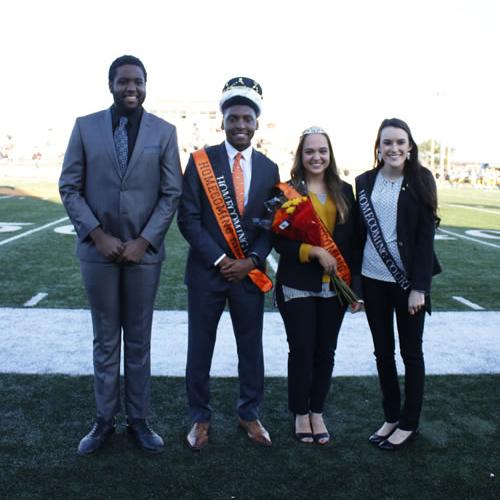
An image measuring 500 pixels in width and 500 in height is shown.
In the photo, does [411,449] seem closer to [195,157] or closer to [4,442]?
[195,157]

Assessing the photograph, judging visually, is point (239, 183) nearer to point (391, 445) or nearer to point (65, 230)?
point (391, 445)

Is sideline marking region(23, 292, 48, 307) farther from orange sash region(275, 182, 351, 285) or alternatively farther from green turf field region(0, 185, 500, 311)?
orange sash region(275, 182, 351, 285)

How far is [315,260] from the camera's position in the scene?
316 centimetres

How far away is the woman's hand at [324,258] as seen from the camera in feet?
10.1

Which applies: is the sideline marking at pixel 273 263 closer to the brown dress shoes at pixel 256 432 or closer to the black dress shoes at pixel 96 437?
the brown dress shoes at pixel 256 432

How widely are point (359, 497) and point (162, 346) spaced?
234 centimetres

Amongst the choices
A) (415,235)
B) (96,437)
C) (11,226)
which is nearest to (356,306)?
(415,235)

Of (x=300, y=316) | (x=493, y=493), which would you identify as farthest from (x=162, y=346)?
(x=493, y=493)

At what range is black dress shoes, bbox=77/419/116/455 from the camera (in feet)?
9.84

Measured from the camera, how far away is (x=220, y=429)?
3.33 metres

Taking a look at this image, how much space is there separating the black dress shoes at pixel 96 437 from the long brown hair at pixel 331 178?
5.27 ft

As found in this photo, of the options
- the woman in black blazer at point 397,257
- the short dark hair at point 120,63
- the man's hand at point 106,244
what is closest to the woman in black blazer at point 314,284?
the woman in black blazer at point 397,257

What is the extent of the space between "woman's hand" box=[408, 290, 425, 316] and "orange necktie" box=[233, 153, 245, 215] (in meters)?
0.97

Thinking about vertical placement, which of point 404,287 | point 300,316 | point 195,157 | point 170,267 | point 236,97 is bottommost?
point 170,267
